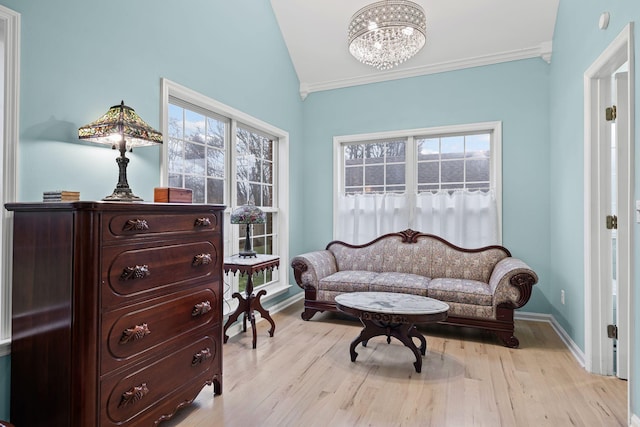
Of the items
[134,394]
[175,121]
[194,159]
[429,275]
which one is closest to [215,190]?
[194,159]

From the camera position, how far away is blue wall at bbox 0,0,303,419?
71.4 inches

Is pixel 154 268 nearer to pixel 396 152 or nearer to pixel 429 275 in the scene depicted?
pixel 429 275

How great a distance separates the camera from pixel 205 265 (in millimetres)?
2096

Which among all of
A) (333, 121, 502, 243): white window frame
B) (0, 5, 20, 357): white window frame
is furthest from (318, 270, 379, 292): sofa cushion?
(0, 5, 20, 357): white window frame

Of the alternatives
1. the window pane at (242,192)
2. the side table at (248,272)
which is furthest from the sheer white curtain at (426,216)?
the side table at (248,272)

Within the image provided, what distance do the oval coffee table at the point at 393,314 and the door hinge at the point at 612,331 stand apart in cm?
113

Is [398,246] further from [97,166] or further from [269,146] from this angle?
[97,166]

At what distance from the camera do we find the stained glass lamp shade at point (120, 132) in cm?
187

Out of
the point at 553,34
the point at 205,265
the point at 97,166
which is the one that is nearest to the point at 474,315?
the point at 205,265

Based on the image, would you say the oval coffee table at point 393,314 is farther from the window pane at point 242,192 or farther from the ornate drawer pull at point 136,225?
the ornate drawer pull at point 136,225

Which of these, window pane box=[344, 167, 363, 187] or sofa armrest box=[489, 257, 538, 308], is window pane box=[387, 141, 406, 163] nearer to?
window pane box=[344, 167, 363, 187]

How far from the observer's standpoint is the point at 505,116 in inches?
155

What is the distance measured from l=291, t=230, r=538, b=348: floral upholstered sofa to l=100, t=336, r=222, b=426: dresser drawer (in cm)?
172

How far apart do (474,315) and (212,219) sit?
2.52 metres
